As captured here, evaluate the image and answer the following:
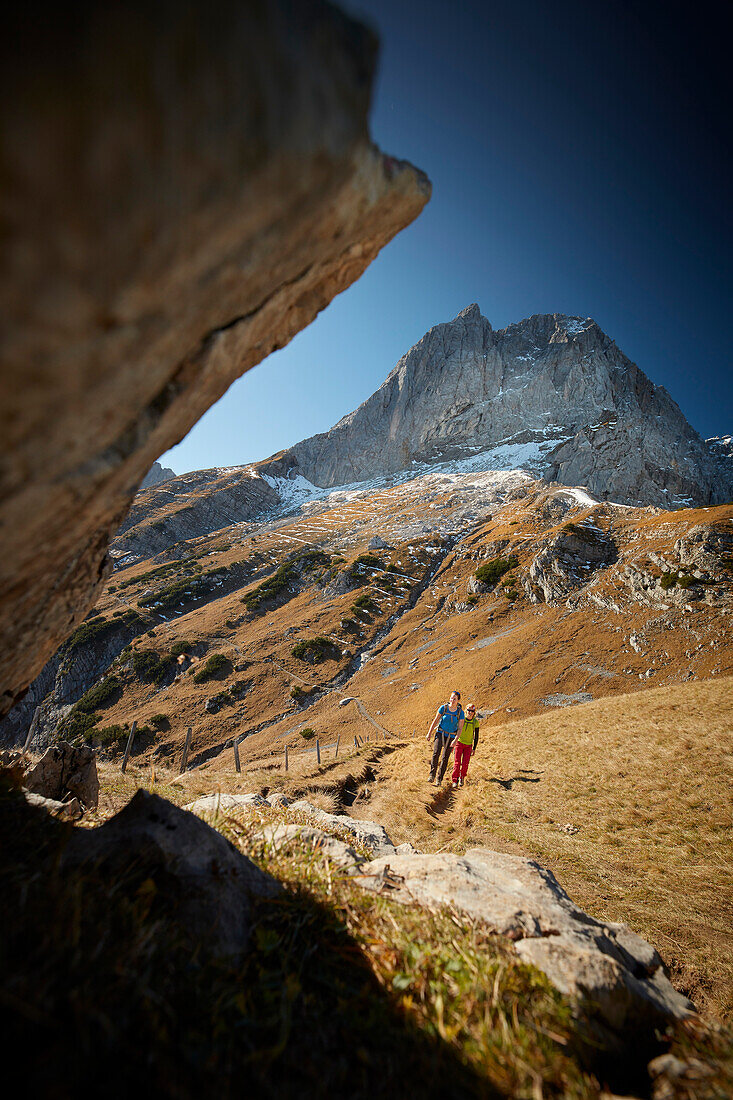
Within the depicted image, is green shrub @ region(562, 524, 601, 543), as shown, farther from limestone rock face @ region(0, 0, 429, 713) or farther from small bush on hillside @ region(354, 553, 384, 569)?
limestone rock face @ region(0, 0, 429, 713)

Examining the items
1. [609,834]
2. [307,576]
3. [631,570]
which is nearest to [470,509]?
[307,576]

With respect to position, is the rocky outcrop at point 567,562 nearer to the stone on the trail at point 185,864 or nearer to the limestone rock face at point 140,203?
the stone on the trail at point 185,864

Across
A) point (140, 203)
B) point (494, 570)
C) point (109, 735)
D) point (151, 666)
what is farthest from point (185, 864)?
point (151, 666)

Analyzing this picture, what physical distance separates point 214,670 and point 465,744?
31958mm

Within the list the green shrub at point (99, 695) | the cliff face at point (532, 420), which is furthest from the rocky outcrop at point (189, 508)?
the green shrub at point (99, 695)

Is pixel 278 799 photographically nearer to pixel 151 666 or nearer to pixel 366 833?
pixel 366 833

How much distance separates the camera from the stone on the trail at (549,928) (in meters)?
2.43

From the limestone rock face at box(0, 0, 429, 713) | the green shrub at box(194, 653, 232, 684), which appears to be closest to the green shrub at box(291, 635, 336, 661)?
the green shrub at box(194, 653, 232, 684)

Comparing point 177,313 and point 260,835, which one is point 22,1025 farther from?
point 260,835

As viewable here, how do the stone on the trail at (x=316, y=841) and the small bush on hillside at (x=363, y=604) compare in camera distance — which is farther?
the small bush on hillside at (x=363, y=604)

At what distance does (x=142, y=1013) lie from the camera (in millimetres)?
1599

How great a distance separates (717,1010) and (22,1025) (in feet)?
19.6

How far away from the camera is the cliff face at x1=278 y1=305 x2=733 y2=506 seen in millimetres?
93312

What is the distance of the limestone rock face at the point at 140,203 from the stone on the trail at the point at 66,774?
6.13m
